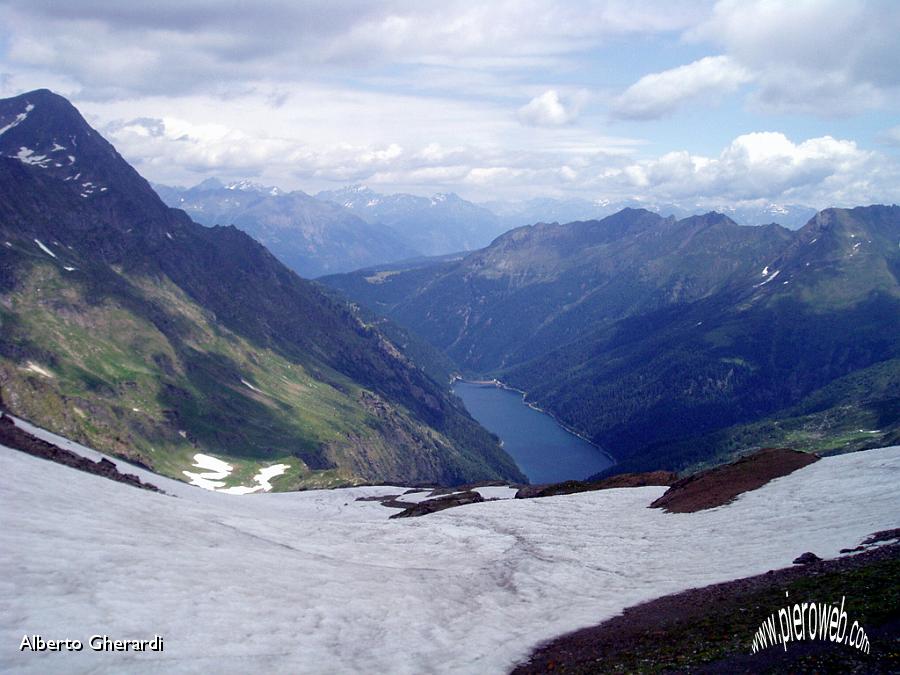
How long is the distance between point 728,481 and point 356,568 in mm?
35802

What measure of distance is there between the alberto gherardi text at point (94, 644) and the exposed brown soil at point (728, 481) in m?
40.6

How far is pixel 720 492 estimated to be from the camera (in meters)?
54.8

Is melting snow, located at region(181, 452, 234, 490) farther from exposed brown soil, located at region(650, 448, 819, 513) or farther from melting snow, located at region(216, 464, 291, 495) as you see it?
exposed brown soil, located at region(650, 448, 819, 513)

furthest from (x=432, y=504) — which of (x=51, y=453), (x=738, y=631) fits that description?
(x=738, y=631)

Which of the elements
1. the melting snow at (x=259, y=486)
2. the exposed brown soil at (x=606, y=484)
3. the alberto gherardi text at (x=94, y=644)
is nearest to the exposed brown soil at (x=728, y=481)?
the exposed brown soil at (x=606, y=484)

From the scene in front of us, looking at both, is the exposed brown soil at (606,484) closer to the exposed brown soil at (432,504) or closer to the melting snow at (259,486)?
the exposed brown soil at (432,504)

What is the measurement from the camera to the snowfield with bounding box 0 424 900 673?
22.3m

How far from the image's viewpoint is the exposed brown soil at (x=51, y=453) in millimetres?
45412

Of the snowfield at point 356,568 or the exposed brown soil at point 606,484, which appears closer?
the snowfield at point 356,568

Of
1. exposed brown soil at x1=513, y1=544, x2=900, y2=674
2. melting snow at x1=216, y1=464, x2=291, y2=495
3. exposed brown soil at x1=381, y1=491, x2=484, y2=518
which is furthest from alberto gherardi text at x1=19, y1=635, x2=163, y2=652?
melting snow at x1=216, y1=464, x2=291, y2=495

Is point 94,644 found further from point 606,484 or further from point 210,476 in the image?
point 210,476

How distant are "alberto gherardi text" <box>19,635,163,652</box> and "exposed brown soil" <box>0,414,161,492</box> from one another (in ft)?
93.6

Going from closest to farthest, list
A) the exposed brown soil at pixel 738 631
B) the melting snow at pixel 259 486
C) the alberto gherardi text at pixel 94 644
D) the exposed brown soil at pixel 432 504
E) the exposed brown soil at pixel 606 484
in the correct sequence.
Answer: the alberto gherardi text at pixel 94 644, the exposed brown soil at pixel 738 631, the exposed brown soil at pixel 432 504, the exposed brown soil at pixel 606 484, the melting snow at pixel 259 486

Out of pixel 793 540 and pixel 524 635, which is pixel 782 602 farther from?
pixel 793 540
